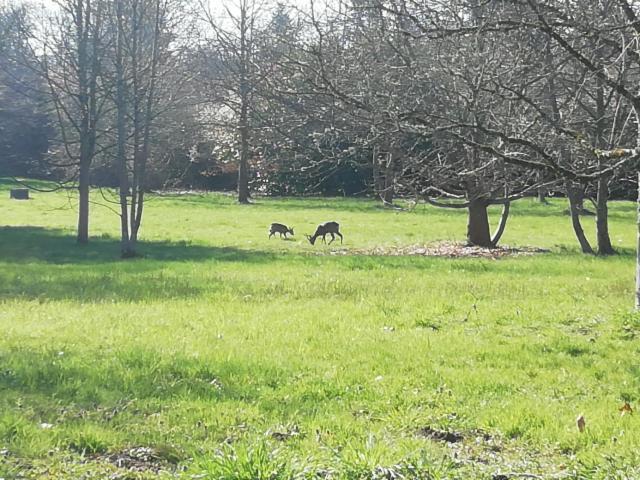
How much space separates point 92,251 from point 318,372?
14.7 metres

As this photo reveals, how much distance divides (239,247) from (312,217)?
1159cm

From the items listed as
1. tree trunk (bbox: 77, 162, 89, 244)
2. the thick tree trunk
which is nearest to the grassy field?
the thick tree trunk

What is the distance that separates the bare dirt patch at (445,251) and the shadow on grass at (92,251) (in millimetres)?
2725

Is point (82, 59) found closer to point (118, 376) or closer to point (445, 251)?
point (445, 251)

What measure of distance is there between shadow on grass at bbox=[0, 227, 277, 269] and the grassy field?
2.53 metres

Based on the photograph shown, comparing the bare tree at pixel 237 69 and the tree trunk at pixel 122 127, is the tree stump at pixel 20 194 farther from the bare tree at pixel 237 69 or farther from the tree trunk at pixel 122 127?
the tree trunk at pixel 122 127

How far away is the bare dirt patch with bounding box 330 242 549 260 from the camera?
19.2 meters

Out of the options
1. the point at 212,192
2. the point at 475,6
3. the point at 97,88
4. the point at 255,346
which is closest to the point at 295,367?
the point at 255,346

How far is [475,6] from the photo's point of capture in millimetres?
7156

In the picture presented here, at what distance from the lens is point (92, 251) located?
66.5 feet

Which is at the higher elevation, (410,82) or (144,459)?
(410,82)

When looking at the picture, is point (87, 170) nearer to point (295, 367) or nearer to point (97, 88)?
point (97, 88)

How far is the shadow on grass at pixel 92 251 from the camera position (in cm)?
1828

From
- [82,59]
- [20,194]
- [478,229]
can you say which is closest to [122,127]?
[82,59]
